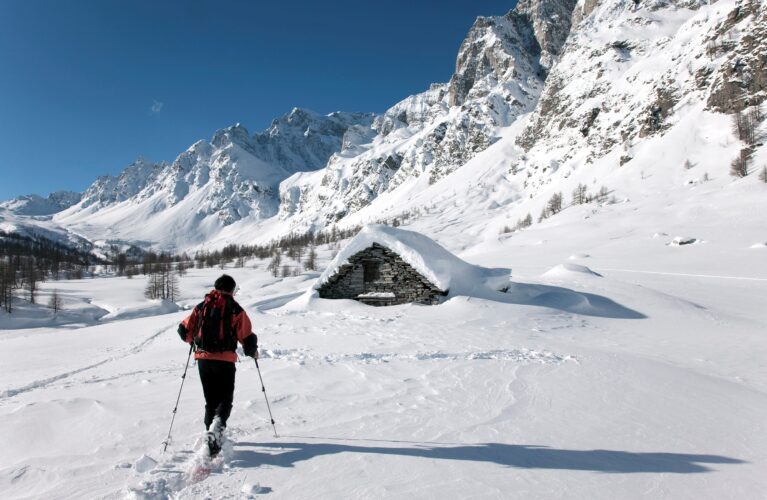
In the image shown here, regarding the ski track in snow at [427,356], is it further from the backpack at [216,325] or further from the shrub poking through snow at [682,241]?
the shrub poking through snow at [682,241]

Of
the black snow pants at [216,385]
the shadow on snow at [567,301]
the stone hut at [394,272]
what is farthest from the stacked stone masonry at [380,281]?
the black snow pants at [216,385]

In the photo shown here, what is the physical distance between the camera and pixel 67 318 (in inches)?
1729

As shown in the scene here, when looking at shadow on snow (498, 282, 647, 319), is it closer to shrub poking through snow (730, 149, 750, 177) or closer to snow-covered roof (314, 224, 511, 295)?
snow-covered roof (314, 224, 511, 295)

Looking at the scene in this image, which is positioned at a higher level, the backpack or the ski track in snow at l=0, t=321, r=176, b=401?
the backpack

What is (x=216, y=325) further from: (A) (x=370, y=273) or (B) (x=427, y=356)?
(A) (x=370, y=273)

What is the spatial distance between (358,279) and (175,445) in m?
13.7

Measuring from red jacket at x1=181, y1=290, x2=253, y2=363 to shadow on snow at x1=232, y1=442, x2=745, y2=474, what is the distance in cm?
105

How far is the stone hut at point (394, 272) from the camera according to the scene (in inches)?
675

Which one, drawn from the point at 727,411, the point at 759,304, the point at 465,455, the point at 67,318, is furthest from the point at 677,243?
the point at 67,318

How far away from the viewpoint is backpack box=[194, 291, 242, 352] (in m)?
4.67

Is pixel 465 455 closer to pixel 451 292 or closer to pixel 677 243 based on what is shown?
pixel 451 292

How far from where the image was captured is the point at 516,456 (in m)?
4.44

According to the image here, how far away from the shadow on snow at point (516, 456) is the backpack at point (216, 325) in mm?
1191

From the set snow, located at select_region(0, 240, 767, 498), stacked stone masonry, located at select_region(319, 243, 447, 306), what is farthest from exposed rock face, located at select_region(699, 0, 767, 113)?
stacked stone masonry, located at select_region(319, 243, 447, 306)
